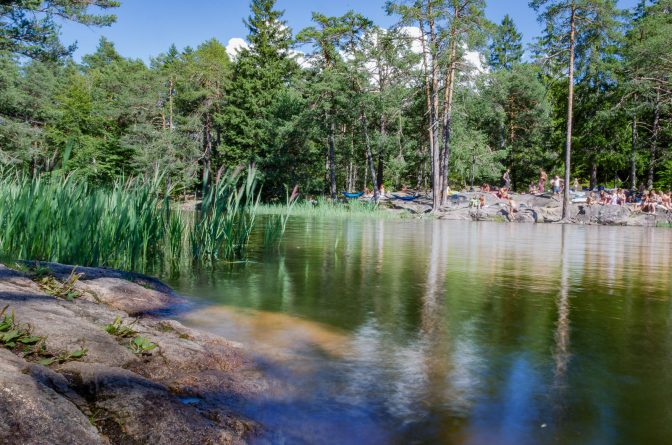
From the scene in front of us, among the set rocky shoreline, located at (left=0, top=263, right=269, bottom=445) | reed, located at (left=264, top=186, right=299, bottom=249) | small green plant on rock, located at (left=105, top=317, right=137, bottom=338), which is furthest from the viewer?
reed, located at (left=264, top=186, right=299, bottom=249)

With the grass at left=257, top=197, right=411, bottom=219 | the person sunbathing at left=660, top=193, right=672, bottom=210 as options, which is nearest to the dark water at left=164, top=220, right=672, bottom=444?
the grass at left=257, top=197, right=411, bottom=219

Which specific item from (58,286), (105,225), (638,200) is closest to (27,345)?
(58,286)

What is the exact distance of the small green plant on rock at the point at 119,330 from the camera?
2939 mm

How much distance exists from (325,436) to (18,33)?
2113 centimetres

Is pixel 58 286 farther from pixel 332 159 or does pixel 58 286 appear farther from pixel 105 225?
pixel 332 159

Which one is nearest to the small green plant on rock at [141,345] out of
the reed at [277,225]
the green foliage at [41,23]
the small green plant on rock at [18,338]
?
the small green plant on rock at [18,338]

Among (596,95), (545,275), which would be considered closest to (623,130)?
(596,95)

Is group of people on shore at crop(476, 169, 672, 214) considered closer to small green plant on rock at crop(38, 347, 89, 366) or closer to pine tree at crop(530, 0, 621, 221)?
pine tree at crop(530, 0, 621, 221)

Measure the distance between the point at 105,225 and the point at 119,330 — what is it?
3.40 m

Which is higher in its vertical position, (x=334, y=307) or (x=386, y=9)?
(x=386, y=9)

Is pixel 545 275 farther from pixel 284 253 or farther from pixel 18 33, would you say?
pixel 18 33

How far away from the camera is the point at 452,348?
359 cm

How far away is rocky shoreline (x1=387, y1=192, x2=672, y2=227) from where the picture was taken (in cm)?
2198

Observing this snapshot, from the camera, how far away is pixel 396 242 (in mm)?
11281
